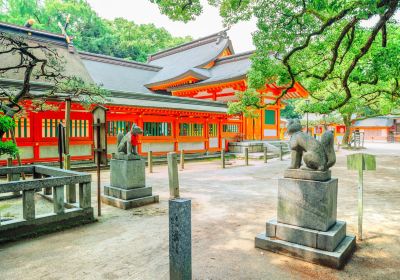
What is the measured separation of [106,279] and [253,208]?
4022 mm

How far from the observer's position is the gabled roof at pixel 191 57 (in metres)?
24.3

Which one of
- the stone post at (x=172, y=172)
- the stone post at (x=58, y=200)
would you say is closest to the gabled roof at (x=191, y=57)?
the stone post at (x=172, y=172)

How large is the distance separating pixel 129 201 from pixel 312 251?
4.27 meters

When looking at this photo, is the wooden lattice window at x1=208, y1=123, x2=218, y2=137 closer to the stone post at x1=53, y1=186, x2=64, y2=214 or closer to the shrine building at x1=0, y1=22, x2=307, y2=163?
the shrine building at x1=0, y1=22, x2=307, y2=163

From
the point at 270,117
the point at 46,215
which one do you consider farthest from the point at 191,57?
the point at 46,215

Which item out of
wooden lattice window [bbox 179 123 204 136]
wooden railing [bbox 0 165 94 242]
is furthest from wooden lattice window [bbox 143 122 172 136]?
wooden railing [bbox 0 165 94 242]

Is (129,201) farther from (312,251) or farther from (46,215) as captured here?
(312,251)

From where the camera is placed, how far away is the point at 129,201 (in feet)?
21.2

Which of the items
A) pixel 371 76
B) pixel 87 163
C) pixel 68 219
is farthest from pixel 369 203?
pixel 87 163

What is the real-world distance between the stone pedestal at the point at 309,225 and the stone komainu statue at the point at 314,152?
0.12 metres

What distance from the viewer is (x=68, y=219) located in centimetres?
512

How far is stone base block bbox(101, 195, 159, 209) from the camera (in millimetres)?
6449

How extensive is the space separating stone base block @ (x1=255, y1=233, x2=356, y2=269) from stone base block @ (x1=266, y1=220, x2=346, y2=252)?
6 centimetres

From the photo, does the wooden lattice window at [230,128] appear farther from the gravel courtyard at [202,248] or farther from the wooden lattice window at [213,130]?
the gravel courtyard at [202,248]
